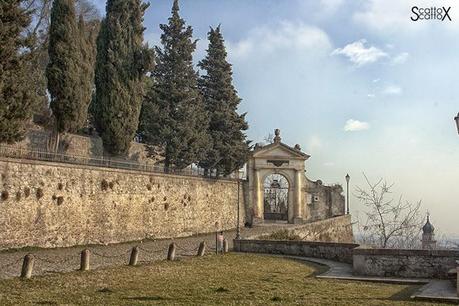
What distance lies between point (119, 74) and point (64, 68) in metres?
4.41

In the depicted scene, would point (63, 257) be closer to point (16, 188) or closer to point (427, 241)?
point (16, 188)

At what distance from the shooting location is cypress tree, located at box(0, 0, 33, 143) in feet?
61.0

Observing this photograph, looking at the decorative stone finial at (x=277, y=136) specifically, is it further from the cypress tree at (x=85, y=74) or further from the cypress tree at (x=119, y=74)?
the cypress tree at (x=85, y=74)

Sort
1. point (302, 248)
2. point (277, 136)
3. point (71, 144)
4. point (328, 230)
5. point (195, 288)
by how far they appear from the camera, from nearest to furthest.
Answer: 1. point (195, 288)
2. point (302, 248)
3. point (71, 144)
4. point (328, 230)
5. point (277, 136)

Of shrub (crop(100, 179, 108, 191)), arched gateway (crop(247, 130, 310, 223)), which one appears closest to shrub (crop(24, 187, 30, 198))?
shrub (crop(100, 179, 108, 191))

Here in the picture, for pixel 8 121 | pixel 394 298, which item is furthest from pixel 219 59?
pixel 394 298

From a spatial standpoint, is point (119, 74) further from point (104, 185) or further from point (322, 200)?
point (322, 200)

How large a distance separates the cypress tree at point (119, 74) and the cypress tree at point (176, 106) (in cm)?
339

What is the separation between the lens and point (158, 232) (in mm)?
28688

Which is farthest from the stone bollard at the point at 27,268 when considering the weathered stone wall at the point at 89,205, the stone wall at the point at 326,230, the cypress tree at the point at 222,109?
the cypress tree at the point at 222,109

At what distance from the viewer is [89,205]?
23.3 meters

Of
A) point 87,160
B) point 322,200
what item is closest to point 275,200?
point 322,200

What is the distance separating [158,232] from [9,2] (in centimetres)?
1467

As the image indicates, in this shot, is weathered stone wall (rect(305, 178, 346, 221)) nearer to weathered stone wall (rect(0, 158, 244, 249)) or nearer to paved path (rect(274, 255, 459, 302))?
weathered stone wall (rect(0, 158, 244, 249))
